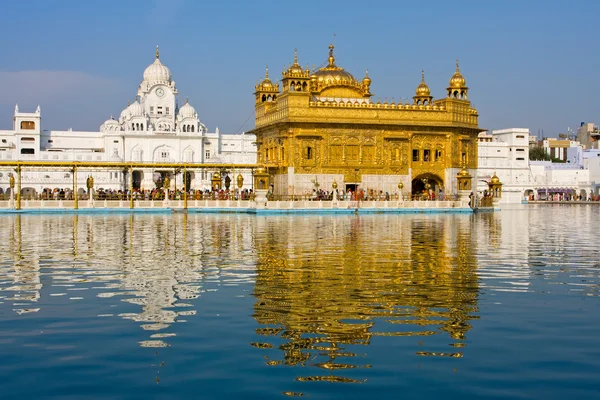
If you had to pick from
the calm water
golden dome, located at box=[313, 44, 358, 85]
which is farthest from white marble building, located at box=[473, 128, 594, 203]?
the calm water

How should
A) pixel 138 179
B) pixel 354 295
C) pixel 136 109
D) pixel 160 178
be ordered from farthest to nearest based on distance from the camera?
pixel 136 109
pixel 138 179
pixel 160 178
pixel 354 295

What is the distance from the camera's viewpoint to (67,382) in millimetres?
6457

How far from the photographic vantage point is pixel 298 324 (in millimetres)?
8539

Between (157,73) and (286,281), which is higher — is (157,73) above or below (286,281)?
above

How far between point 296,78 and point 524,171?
177ft

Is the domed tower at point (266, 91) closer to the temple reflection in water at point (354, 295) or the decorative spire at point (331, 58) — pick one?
the decorative spire at point (331, 58)

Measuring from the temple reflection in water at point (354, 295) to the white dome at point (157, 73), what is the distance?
254 feet

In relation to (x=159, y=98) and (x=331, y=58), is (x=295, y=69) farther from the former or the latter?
(x=159, y=98)

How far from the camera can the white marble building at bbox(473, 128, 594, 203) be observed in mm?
89562

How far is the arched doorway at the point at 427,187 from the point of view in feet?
148

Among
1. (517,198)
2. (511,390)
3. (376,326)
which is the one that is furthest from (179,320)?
(517,198)

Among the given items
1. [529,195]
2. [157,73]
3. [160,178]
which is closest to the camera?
[160,178]

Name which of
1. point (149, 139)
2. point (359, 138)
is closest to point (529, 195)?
point (149, 139)

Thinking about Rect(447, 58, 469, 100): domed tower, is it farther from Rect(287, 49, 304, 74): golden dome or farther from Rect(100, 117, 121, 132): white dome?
Rect(100, 117, 121, 132): white dome
